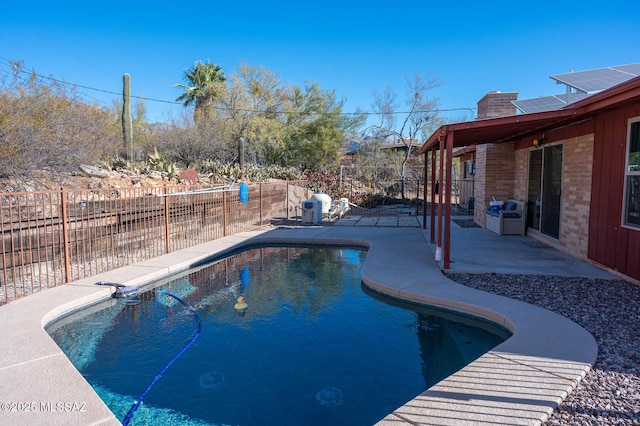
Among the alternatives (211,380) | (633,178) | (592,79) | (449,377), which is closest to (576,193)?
(633,178)

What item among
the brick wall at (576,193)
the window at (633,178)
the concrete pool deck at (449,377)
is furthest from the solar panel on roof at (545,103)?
the concrete pool deck at (449,377)

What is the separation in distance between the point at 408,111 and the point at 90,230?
21111 millimetres

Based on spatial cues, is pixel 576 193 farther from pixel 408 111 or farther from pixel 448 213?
pixel 408 111

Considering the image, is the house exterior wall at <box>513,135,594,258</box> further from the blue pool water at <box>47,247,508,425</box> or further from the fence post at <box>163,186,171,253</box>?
the fence post at <box>163,186,171,253</box>

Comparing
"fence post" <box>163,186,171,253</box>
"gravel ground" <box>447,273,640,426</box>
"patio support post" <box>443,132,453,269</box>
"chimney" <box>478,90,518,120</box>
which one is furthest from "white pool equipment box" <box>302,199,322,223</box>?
"gravel ground" <box>447,273,640,426</box>

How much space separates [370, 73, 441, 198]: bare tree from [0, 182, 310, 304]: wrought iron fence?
1590 centimetres

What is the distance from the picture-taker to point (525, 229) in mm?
10617

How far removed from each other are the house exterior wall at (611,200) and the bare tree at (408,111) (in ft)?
55.2

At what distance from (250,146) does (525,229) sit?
49.8 feet

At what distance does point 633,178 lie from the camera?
19.8 ft

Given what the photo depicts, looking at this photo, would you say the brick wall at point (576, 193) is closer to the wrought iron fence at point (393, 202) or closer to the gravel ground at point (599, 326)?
the gravel ground at point (599, 326)

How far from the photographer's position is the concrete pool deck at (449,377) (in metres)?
2.89

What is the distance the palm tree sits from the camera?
2533cm

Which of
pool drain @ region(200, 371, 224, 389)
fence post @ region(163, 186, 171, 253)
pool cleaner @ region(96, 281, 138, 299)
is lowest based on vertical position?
pool drain @ region(200, 371, 224, 389)
